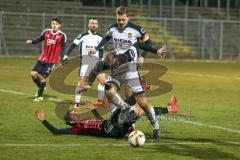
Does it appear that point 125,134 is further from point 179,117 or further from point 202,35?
point 202,35

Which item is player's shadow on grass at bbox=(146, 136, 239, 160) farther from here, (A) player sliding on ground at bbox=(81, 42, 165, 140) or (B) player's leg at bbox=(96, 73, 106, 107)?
(B) player's leg at bbox=(96, 73, 106, 107)

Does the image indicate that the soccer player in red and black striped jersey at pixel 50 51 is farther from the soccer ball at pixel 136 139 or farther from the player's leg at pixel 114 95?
the soccer ball at pixel 136 139

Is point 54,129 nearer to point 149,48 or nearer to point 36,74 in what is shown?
point 149,48

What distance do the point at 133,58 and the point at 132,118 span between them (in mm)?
1208

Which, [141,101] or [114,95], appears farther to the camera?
[141,101]

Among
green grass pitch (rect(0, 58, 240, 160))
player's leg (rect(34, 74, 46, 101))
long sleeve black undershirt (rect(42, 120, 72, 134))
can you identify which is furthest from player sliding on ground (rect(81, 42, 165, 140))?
player's leg (rect(34, 74, 46, 101))

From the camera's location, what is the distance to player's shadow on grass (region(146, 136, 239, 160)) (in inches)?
425

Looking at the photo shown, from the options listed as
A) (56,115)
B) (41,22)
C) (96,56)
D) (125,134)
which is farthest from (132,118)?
(41,22)

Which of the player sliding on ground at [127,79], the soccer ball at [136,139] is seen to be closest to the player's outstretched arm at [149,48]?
the player sliding on ground at [127,79]

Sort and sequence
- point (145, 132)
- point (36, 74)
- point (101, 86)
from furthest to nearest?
point (36, 74)
point (101, 86)
point (145, 132)

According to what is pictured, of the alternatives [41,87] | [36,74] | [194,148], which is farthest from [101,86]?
[194,148]

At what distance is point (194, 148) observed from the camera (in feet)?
37.8

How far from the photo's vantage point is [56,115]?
1565 centimetres

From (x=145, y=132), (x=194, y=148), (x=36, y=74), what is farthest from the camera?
(x=36, y=74)
